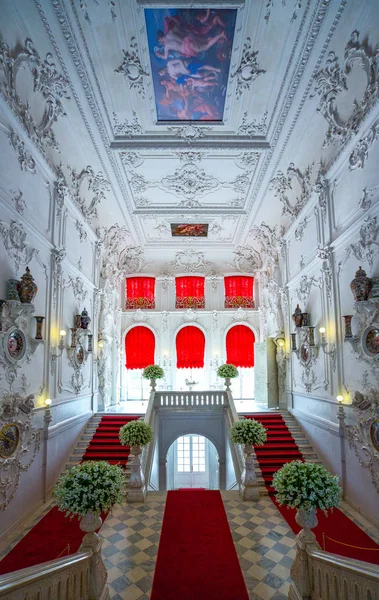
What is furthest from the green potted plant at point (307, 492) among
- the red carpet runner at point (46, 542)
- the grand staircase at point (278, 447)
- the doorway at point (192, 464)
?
the doorway at point (192, 464)

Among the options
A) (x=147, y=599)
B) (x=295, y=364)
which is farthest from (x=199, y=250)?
(x=147, y=599)

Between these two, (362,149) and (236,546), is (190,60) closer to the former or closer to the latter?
(362,149)

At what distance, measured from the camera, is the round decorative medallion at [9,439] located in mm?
6220

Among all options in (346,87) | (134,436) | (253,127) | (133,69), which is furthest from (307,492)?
(253,127)

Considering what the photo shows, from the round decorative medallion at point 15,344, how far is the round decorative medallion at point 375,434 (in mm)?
6728

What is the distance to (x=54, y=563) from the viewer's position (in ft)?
11.8

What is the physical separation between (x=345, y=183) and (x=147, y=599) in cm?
834

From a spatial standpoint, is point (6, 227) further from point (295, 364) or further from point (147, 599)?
point (295, 364)

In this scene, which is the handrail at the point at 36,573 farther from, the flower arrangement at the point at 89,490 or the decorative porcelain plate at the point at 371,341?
the decorative porcelain plate at the point at 371,341

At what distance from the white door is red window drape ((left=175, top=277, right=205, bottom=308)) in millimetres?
6392

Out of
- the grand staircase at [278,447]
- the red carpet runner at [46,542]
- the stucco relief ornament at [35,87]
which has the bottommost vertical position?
the red carpet runner at [46,542]

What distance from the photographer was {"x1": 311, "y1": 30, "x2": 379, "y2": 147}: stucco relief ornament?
6.21 metres

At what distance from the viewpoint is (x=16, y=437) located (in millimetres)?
6645

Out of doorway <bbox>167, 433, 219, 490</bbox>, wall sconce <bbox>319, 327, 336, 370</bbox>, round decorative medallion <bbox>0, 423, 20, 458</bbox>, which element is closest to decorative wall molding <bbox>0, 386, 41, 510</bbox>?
round decorative medallion <bbox>0, 423, 20, 458</bbox>
